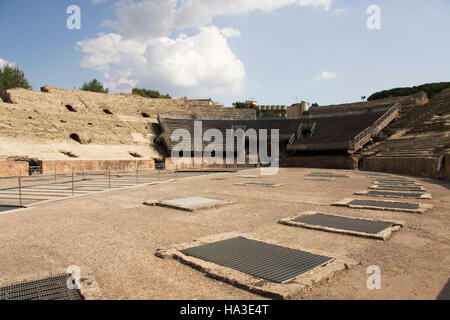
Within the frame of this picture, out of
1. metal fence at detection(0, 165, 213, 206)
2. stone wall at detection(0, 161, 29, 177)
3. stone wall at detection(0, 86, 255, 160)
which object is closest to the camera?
metal fence at detection(0, 165, 213, 206)

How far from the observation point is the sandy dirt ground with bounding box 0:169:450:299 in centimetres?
345

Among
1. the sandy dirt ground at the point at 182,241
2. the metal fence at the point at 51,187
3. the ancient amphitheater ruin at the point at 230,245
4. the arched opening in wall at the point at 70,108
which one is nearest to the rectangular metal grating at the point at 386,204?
the ancient amphitheater ruin at the point at 230,245

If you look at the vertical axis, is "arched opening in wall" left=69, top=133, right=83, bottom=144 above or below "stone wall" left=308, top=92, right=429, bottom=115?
below

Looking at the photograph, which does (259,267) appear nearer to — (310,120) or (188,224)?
(188,224)

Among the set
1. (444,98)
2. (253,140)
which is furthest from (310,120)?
(444,98)

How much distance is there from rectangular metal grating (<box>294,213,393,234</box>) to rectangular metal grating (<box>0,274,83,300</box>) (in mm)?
4593

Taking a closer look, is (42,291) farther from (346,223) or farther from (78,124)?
(78,124)

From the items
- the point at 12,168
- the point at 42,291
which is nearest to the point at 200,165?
the point at 12,168

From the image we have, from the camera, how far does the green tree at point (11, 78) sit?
56916 millimetres

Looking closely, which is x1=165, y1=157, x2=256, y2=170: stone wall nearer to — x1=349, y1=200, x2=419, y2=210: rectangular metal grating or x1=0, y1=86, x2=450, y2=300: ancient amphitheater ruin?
x1=0, y1=86, x2=450, y2=300: ancient amphitheater ruin

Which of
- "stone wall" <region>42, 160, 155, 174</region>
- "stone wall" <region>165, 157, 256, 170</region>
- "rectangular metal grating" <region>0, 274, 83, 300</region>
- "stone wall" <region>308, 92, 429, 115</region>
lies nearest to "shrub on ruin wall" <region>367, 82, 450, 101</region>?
"stone wall" <region>308, 92, 429, 115</region>

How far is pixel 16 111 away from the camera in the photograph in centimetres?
3016

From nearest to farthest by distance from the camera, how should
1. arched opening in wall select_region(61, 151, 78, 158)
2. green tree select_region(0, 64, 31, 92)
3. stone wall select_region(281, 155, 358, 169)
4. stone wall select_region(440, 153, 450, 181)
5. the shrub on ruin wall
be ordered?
stone wall select_region(440, 153, 450, 181), arched opening in wall select_region(61, 151, 78, 158), stone wall select_region(281, 155, 358, 169), the shrub on ruin wall, green tree select_region(0, 64, 31, 92)
